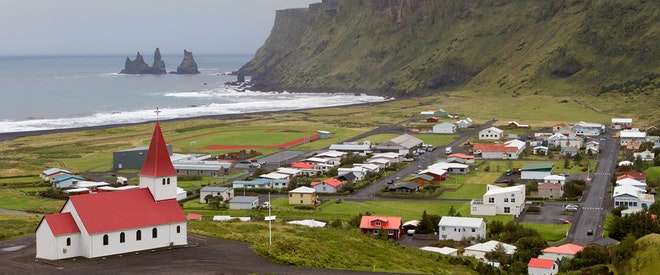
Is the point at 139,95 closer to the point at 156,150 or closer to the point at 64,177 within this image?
the point at 64,177

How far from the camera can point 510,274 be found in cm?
3706

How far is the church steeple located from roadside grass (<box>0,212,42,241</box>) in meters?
7.61

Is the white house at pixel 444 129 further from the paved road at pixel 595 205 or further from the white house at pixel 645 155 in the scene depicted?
the white house at pixel 645 155

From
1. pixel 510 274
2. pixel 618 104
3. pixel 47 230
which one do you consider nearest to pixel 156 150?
pixel 47 230

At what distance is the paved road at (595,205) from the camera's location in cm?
4709

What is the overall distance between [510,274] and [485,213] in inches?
686

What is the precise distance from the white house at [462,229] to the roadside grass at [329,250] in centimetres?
627

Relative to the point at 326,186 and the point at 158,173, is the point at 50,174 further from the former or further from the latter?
the point at 158,173

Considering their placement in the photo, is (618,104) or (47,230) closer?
(47,230)

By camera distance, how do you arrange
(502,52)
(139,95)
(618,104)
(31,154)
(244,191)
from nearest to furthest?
(244,191), (31,154), (618,104), (502,52), (139,95)

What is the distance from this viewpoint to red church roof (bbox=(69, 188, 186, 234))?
3259 centimetres

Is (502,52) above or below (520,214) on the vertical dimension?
above

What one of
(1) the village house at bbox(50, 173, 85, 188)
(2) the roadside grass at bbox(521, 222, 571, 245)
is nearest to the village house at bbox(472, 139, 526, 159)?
(2) the roadside grass at bbox(521, 222, 571, 245)

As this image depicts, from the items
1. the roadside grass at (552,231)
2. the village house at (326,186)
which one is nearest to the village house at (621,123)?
the village house at (326,186)
